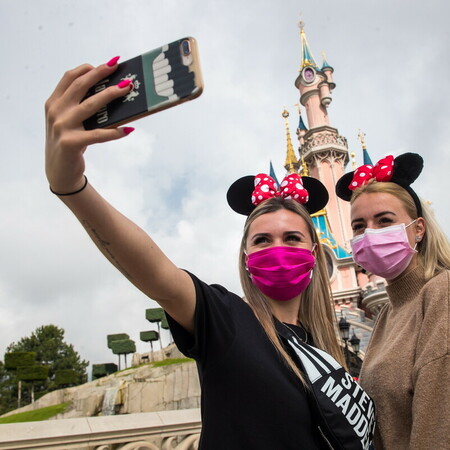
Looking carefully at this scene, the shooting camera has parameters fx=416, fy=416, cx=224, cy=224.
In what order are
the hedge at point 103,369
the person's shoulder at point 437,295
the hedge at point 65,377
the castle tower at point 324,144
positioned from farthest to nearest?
1. the hedge at point 103,369
2. the hedge at point 65,377
3. the castle tower at point 324,144
4. the person's shoulder at point 437,295

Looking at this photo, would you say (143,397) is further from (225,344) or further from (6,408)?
(6,408)

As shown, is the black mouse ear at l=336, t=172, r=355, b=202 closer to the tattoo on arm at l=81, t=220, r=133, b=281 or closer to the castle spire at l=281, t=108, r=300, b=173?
the tattoo on arm at l=81, t=220, r=133, b=281

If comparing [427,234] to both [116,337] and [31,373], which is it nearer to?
[31,373]

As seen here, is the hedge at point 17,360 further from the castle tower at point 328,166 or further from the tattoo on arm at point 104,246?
the tattoo on arm at point 104,246

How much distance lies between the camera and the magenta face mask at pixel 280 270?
239 cm

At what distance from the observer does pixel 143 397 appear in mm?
19094

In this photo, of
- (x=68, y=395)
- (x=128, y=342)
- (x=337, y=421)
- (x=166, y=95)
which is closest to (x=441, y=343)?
(x=337, y=421)

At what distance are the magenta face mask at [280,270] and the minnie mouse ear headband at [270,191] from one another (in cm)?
54

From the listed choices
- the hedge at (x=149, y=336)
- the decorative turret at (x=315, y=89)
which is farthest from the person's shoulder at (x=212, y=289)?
the hedge at (x=149, y=336)

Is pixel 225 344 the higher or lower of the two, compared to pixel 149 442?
higher

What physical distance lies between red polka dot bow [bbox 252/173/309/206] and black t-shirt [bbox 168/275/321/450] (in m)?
1.27

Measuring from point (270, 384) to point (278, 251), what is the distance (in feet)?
2.87

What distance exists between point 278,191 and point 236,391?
62.2 inches

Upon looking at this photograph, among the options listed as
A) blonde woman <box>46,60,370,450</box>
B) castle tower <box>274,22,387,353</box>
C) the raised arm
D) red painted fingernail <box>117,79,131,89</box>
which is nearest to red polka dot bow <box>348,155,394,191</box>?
blonde woman <box>46,60,370,450</box>
